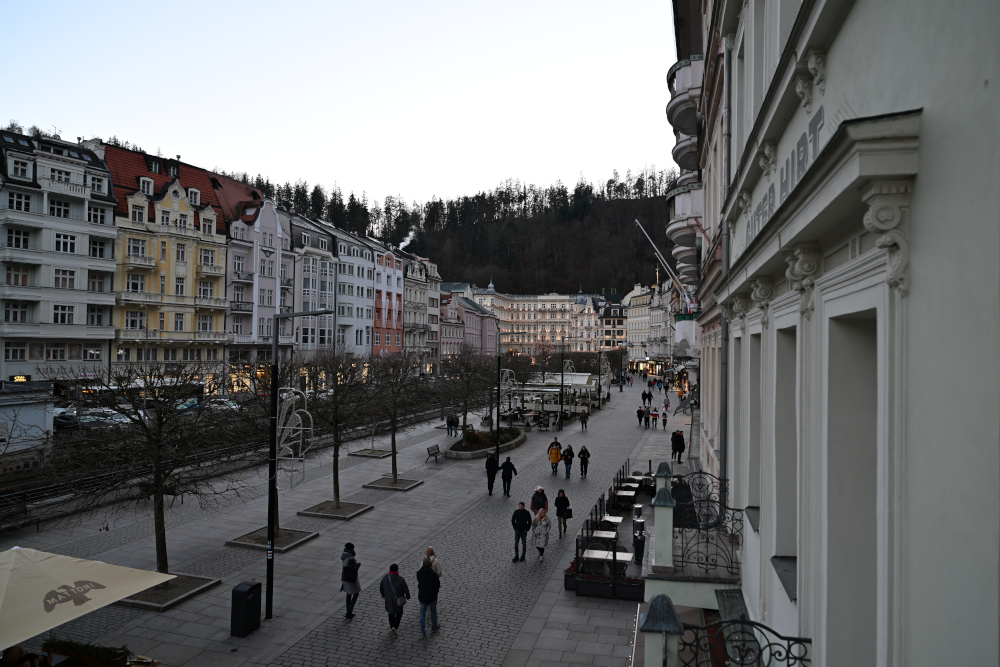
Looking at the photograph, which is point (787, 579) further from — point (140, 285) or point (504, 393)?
point (140, 285)

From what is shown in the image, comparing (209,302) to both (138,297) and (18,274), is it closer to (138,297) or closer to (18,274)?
(138,297)

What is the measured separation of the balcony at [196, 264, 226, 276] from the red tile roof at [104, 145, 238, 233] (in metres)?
3.23

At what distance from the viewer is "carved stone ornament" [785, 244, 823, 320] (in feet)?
15.0

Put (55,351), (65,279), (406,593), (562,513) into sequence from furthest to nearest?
(65,279), (55,351), (562,513), (406,593)

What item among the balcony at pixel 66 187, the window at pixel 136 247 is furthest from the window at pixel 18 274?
the window at pixel 136 247

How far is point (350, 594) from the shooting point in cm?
1250

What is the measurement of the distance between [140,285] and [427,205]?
125 metres

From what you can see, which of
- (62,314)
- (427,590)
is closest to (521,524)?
(427,590)

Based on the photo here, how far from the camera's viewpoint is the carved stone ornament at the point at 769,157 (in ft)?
19.1

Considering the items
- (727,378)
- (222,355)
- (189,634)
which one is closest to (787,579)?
(727,378)

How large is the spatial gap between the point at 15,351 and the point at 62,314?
341 centimetres

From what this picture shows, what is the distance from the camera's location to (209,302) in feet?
168

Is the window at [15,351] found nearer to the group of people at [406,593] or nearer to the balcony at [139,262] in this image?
the balcony at [139,262]

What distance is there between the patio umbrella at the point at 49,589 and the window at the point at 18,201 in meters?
39.7
